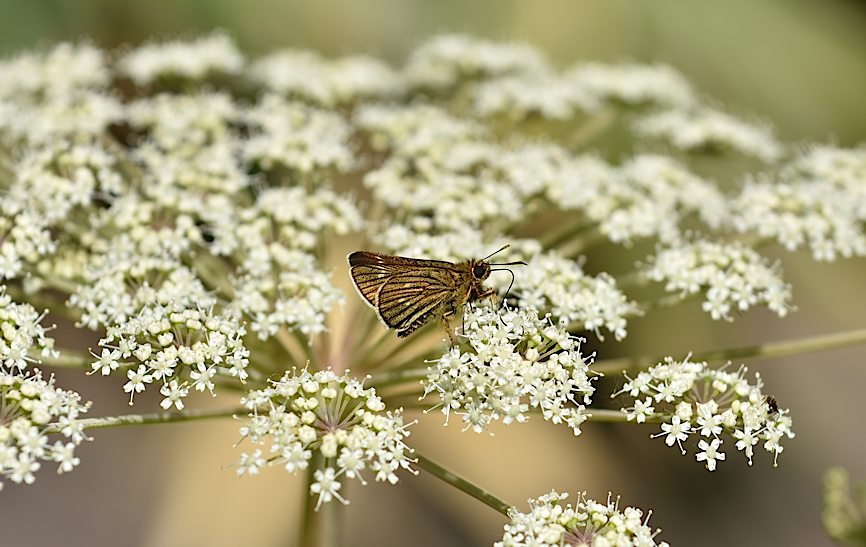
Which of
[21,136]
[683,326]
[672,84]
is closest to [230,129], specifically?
[21,136]

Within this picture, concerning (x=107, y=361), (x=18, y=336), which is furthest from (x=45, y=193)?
(x=107, y=361)

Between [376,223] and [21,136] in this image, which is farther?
[21,136]

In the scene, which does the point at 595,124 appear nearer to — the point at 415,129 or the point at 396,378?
the point at 415,129

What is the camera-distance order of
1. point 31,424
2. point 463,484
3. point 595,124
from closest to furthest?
point 31,424 < point 463,484 < point 595,124

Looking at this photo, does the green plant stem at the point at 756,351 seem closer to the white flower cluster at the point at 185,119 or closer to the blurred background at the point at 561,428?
the blurred background at the point at 561,428

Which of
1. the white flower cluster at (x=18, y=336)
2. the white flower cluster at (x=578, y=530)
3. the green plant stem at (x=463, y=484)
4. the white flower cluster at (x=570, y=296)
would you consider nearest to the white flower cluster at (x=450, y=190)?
the white flower cluster at (x=570, y=296)

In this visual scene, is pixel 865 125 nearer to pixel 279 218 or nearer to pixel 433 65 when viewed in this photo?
pixel 433 65
